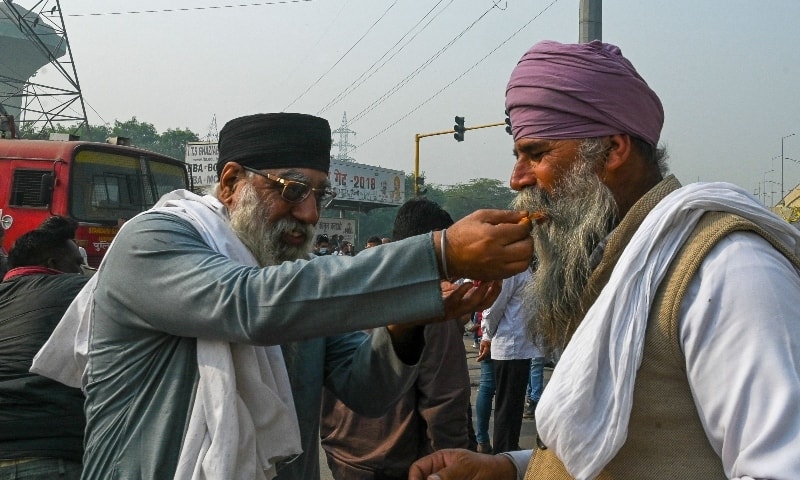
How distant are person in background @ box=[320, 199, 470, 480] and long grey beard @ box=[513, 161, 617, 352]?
5.95ft

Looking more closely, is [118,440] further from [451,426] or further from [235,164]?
[451,426]

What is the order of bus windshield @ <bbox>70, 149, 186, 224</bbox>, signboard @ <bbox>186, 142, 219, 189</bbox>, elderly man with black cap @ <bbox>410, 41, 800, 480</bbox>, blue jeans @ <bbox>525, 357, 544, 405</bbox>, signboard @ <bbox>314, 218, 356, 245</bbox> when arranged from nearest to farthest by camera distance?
elderly man with black cap @ <bbox>410, 41, 800, 480</bbox> < blue jeans @ <bbox>525, 357, 544, 405</bbox> < bus windshield @ <bbox>70, 149, 186, 224</bbox> < signboard @ <bbox>186, 142, 219, 189</bbox> < signboard @ <bbox>314, 218, 356, 245</bbox>

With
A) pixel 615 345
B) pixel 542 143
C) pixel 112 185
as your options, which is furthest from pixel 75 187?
pixel 615 345

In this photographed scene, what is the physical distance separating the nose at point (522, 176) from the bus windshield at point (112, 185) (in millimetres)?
10708

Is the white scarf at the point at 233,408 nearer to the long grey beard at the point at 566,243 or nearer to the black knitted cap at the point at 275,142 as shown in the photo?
the black knitted cap at the point at 275,142

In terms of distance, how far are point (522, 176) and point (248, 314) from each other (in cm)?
82

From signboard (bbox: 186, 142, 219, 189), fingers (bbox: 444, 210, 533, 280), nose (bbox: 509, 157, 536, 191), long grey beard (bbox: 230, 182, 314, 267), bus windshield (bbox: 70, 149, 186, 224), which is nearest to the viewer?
fingers (bbox: 444, 210, 533, 280)

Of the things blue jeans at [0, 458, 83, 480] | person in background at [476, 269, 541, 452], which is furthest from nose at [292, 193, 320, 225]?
person in background at [476, 269, 541, 452]

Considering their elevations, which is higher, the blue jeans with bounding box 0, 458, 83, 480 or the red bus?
the red bus

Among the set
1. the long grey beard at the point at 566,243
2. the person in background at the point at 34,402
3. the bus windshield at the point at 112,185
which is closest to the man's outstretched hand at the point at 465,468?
the long grey beard at the point at 566,243

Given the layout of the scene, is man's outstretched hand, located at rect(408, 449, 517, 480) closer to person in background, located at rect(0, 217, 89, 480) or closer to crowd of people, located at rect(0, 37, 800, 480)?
crowd of people, located at rect(0, 37, 800, 480)

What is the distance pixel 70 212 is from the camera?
1161 cm

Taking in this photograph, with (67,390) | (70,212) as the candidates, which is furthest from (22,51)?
(67,390)

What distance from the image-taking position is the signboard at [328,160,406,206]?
4566 cm
